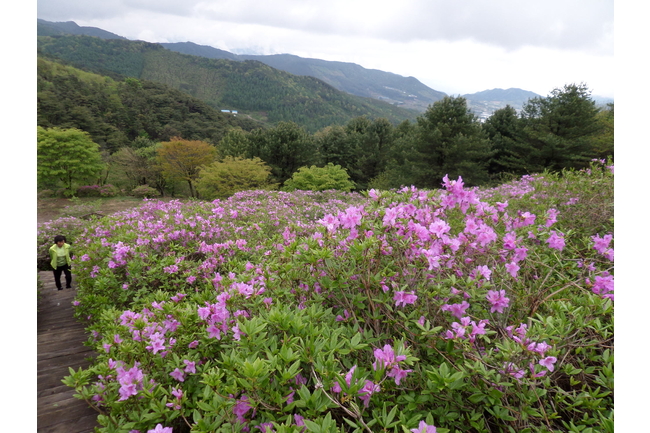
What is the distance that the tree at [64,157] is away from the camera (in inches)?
642

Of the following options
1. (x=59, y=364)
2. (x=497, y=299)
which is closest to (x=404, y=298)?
(x=497, y=299)

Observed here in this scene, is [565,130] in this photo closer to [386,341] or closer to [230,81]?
[386,341]

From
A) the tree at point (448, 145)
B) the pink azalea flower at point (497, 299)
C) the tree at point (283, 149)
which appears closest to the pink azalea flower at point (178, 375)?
the pink azalea flower at point (497, 299)

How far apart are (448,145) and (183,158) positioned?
14.4 metres


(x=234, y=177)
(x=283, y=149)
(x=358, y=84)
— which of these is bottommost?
(x=234, y=177)

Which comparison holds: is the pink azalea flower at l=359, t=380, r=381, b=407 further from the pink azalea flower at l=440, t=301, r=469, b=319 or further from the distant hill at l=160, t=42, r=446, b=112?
the distant hill at l=160, t=42, r=446, b=112

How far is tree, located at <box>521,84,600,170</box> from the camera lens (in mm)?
13578

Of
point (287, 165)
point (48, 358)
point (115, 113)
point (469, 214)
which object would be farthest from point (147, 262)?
point (115, 113)

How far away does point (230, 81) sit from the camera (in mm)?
78750

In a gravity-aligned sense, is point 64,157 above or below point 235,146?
below

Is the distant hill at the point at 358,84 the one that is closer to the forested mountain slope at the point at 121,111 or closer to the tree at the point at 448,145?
the forested mountain slope at the point at 121,111

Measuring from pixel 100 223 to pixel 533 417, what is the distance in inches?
223
